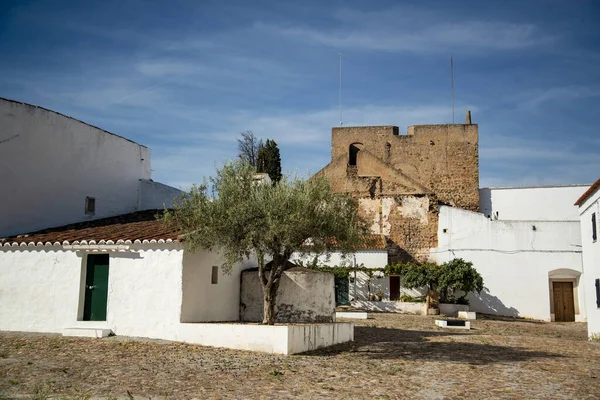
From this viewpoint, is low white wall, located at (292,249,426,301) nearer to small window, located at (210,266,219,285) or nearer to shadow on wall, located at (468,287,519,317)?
shadow on wall, located at (468,287,519,317)

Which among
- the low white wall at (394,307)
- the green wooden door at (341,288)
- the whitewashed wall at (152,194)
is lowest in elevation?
the low white wall at (394,307)

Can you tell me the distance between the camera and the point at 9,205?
1909 cm

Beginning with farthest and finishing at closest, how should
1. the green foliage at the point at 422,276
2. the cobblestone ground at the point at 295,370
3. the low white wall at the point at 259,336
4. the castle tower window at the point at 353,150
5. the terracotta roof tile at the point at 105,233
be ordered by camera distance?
1. the castle tower window at the point at 353,150
2. the green foliage at the point at 422,276
3. the terracotta roof tile at the point at 105,233
4. the low white wall at the point at 259,336
5. the cobblestone ground at the point at 295,370

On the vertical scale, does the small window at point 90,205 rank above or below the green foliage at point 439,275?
above

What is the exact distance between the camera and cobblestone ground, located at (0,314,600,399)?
9.77 m

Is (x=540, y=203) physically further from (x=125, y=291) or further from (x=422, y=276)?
(x=125, y=291)

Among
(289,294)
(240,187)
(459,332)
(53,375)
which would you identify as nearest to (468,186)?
(459,332)

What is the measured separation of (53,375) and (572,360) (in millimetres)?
12237

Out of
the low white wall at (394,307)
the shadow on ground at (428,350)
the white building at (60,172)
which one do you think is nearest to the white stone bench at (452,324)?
the shadow on ground at (428,350)

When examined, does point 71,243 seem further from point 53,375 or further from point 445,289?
point 445,289

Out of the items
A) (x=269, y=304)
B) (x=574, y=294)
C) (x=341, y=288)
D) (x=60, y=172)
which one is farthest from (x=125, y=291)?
(x=574, y=294)

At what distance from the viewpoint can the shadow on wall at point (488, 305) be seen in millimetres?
32250

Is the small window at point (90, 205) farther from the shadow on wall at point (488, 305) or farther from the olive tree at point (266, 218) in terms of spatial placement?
the shadow on wall at point (488, 305)

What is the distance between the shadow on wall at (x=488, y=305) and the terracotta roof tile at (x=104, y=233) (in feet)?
66.7
